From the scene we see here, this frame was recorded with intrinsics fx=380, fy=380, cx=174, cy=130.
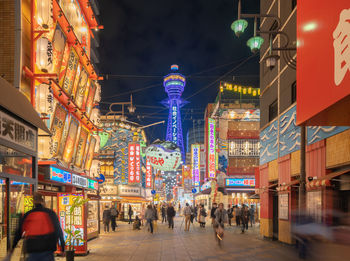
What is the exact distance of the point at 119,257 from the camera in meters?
12.6

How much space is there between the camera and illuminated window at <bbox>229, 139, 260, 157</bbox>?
36812 millimetres

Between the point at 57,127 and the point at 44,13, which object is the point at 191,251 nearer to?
the point at 57,127

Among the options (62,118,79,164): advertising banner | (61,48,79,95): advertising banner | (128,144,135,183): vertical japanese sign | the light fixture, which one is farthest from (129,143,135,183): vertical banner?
the light fixture

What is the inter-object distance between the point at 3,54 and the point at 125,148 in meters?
31.7

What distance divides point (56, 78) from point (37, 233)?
718 centimetres

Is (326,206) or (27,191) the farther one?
(326,206)

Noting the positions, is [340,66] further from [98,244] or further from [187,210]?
[187,210]

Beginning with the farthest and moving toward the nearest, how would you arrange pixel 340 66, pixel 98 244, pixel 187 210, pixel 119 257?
pixel 187 210 → pixel 98 244 → pixel 119 257 → pixel 340 66

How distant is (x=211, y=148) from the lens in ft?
124

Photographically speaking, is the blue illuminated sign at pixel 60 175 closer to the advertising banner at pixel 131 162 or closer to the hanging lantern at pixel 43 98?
the hanging lantern at pixel 43 98

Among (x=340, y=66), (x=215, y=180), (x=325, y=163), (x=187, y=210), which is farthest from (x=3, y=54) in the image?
(x=215, y=180)

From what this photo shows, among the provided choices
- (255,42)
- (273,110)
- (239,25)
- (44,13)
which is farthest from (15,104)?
(273,110)

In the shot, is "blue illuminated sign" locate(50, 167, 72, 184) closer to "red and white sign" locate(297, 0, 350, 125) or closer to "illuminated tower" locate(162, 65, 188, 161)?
"red and white sign" locate(297, 0, 350, 125)

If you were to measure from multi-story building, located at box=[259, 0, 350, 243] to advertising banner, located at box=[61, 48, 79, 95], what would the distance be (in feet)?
24.6
